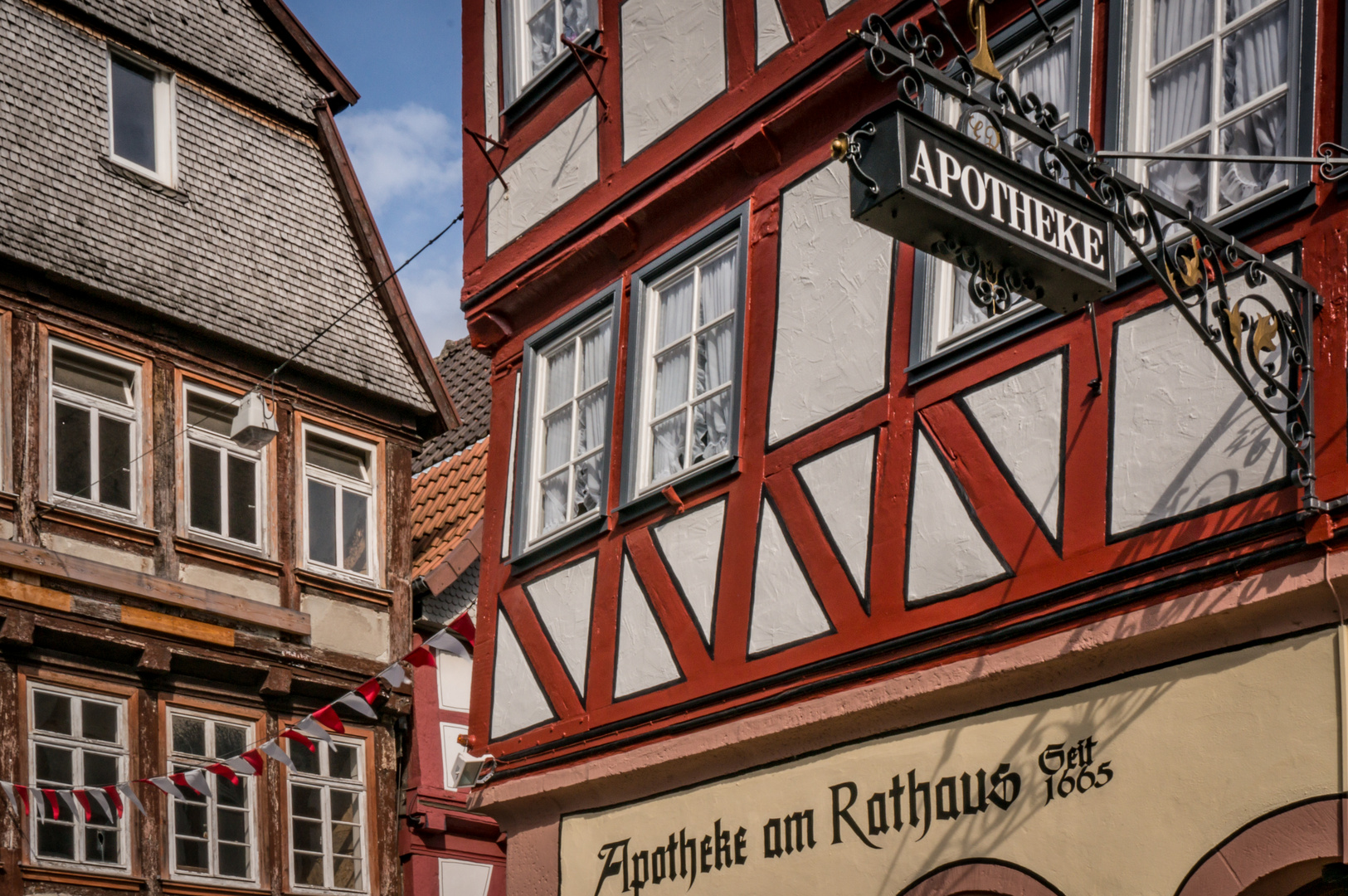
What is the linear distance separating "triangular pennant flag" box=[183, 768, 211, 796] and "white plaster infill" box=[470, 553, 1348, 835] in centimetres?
348

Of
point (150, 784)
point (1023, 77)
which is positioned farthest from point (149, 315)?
point (1023, 77)

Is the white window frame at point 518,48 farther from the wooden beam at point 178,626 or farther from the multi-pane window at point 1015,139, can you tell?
the wooden beam at point 178,626

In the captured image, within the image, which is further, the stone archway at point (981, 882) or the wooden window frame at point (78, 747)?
the wooden window frame at point (78, 747)

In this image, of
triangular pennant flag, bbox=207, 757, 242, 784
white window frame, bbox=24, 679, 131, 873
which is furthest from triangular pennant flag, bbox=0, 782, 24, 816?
triangular pennant flag, bbox=207, 757, 242, 784

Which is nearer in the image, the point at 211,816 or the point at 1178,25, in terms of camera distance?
the point at 1178,25

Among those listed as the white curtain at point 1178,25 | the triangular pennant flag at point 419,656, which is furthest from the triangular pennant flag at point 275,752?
the white curtain at point 1178,25

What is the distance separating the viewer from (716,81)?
834 cm

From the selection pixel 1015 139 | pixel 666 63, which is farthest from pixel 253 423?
pixel 1015 139

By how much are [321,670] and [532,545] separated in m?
5.51

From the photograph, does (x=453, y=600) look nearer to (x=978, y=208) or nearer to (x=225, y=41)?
(x=225, y=41)

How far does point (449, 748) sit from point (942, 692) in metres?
9.01

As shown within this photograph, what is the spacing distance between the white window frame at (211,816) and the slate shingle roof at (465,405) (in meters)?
4.87

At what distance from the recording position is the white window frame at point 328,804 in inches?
517

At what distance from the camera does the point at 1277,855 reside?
5.10 meters
